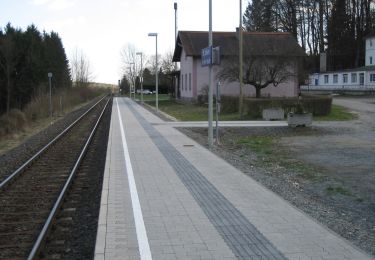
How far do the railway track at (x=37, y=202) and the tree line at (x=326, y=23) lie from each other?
7412cm

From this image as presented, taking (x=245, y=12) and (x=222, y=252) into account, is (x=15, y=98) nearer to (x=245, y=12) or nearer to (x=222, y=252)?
(x=222, y=252)

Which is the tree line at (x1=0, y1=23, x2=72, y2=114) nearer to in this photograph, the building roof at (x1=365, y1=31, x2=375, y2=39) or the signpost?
the signpost

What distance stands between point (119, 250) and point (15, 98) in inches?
1811

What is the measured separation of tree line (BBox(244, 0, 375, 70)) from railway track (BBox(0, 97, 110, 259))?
2918 inches

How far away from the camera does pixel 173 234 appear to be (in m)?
6.85

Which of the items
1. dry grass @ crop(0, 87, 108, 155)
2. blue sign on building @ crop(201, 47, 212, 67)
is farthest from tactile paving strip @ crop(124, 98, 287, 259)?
dry grass @ crop(0, 87, 108, 155)

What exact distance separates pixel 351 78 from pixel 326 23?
1863 cm

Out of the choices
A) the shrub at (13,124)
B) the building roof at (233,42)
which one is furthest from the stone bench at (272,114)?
the building roof at (233,42)

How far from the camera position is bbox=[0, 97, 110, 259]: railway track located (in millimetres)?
7078

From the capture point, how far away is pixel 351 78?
71.6 m

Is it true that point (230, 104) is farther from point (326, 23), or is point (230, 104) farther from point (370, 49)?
point (326, 23)

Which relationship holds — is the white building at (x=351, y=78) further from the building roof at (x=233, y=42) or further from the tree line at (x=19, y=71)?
the tree line at (x=19, y=71)

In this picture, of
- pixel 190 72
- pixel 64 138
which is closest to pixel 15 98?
pixel 190 72

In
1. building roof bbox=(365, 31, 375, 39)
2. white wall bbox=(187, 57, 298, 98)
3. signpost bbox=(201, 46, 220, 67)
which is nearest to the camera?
signpost bbox=(201, 46, 220, 67)
